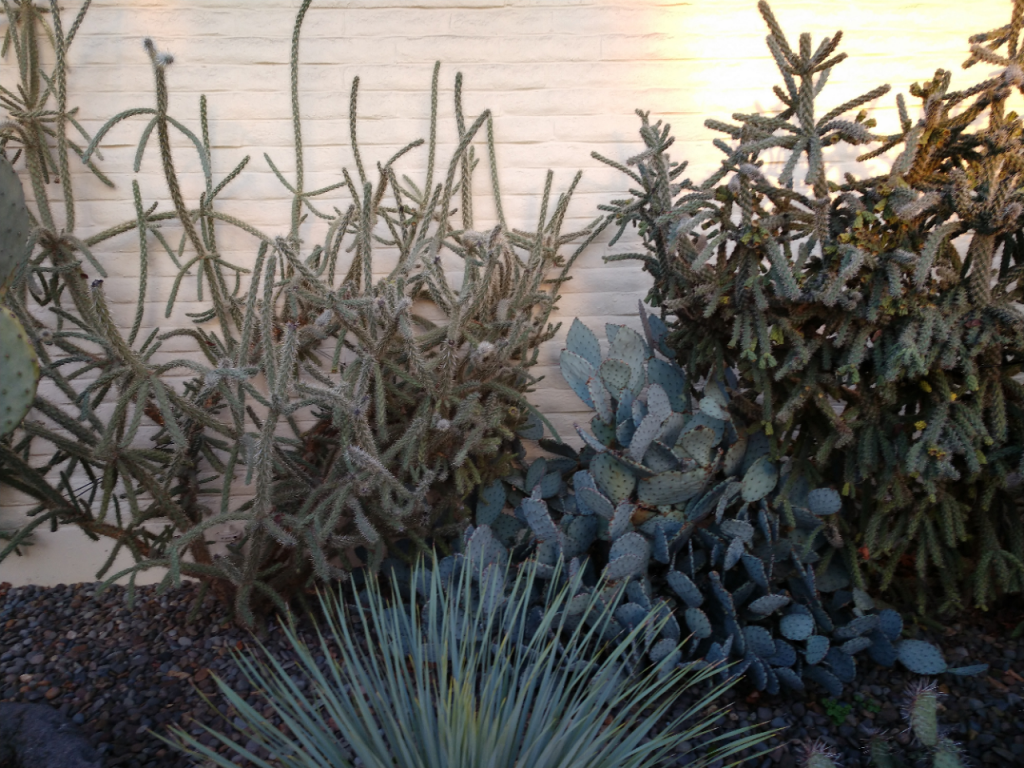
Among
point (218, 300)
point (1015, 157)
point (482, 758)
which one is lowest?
point (482, 758)

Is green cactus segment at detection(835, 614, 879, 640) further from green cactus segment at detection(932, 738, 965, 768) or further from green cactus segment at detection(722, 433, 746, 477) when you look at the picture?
green cactus segment at detection(722, 433, 746, 477)

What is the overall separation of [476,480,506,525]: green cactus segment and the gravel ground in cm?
76

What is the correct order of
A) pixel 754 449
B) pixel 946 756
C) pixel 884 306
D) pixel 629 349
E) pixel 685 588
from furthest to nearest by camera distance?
pixel 629 349
pixel 754 449
pixel 685 588
pixel 884 306
pixel 946 756

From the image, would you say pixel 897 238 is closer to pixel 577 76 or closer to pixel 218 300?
pixel 577 76

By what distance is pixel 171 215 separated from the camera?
252 centimetres

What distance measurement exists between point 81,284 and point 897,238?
8.36ft

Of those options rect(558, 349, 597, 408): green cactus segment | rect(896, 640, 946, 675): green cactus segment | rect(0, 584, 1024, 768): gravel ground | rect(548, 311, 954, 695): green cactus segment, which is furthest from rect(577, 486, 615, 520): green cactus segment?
rect(896, 640, 946, 675): green cactus segment

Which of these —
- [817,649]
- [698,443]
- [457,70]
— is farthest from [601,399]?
[457,70]

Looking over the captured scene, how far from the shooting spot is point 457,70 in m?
2.77

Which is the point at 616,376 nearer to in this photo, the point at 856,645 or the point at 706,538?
the point at 706,538

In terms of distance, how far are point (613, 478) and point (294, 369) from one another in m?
1.16

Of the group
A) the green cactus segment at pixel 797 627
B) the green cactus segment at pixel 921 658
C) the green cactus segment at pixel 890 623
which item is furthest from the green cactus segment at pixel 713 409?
the green cactus segment at pixel 921 658

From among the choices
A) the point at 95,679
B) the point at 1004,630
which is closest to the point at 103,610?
the point at 95,679

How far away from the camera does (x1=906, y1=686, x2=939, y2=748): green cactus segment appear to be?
1.76 m
